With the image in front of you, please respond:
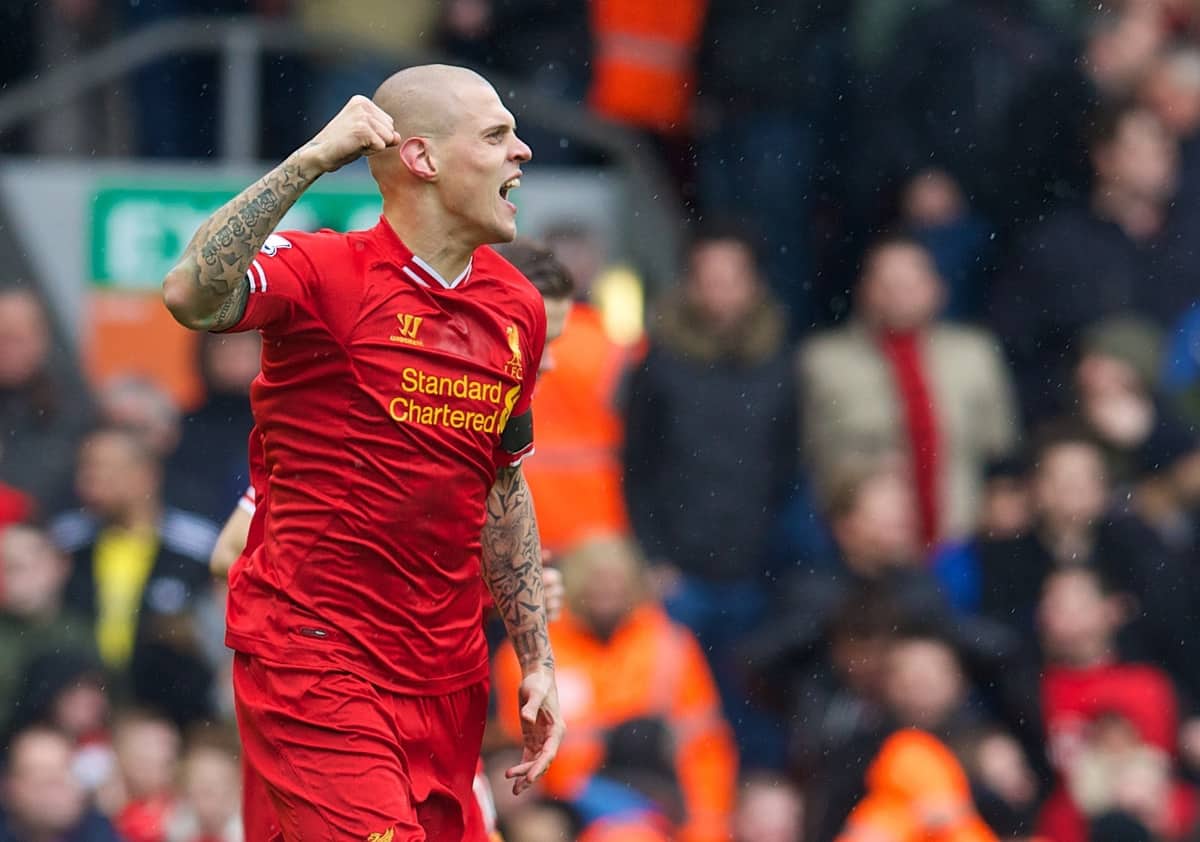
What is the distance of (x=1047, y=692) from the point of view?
407 inches

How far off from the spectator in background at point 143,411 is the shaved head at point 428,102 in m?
5.12

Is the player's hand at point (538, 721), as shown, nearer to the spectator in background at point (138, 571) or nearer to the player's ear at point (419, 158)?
the player's ear at point (419, 158)

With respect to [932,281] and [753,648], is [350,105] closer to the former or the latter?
[753,648]

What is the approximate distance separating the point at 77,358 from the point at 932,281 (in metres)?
3.79

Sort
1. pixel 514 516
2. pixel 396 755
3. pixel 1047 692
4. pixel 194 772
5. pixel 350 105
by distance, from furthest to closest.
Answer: pixel 1047 692
pixel 194 772
pixel 514 516
pixel 396 755
pixel 350 105

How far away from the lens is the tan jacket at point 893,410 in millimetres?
11133

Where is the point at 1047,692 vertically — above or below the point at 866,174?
below

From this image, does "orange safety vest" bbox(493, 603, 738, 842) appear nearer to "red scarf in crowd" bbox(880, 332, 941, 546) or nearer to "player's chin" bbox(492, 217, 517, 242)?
"red scarf in crowd" bbox(880, 332, 941, 546)

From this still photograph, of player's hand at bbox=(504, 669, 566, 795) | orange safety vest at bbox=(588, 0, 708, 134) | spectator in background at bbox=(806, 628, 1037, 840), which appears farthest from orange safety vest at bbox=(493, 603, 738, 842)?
player's hand at bbox=(504, 669, 566, 795)

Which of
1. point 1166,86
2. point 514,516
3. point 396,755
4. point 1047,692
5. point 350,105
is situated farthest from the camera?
point 1166,86

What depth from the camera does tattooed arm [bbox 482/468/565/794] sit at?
20.5 ft

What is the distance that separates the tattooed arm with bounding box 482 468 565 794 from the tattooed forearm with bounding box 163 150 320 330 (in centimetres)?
112

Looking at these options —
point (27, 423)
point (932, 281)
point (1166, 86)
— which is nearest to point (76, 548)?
point (27, 423)

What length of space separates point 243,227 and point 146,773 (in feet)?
16.5
